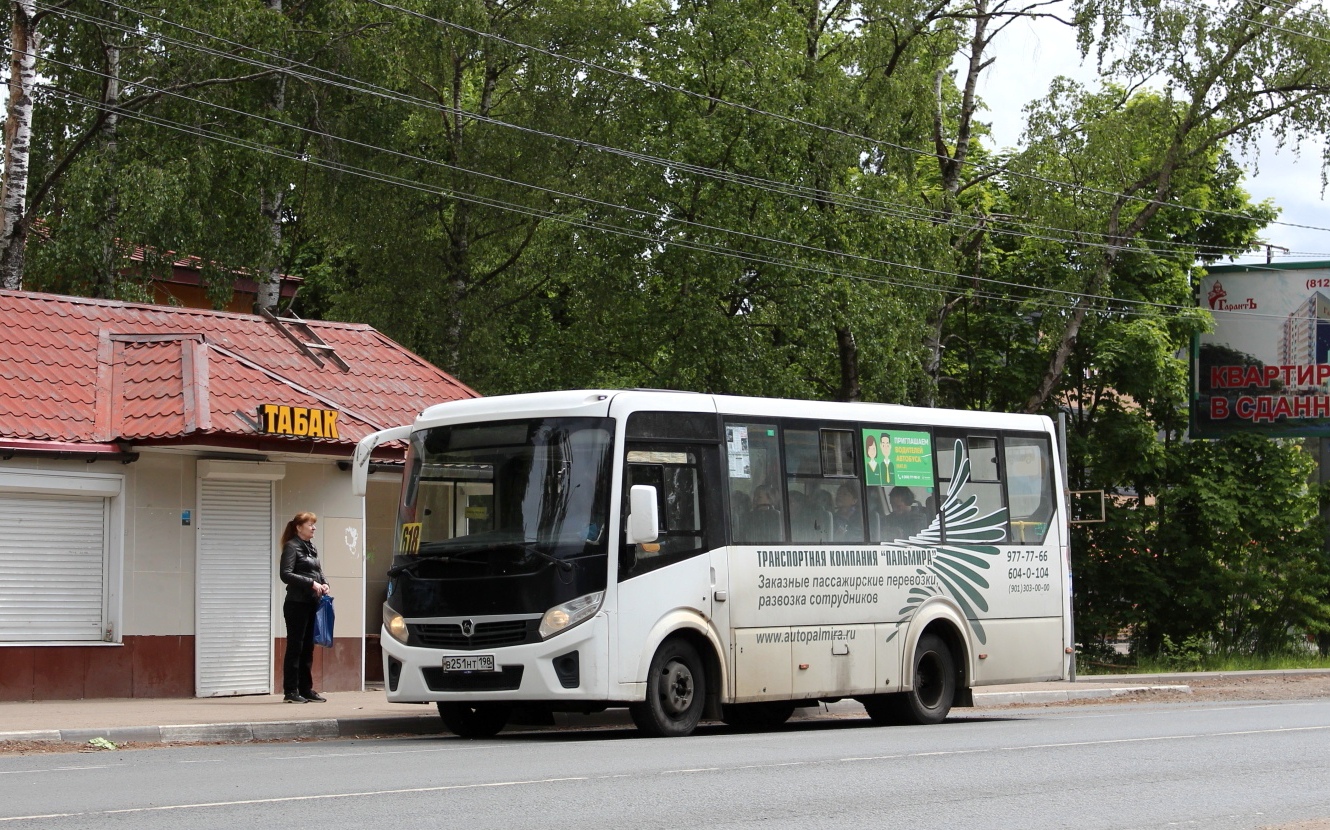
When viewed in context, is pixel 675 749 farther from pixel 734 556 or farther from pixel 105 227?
pixel 105 227

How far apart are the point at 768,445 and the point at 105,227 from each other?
52.8 ft

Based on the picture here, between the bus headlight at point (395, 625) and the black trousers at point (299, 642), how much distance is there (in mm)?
3075

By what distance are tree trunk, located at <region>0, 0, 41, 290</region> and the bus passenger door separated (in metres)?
13.8

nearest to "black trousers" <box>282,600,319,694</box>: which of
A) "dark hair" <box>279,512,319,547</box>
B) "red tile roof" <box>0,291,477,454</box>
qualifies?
"dark hair" <box>279,512,319,547</box>

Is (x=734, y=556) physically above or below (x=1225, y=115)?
below

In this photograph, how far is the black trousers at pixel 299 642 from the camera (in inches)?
718

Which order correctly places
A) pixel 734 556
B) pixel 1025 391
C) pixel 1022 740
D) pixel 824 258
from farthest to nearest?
pixel 1025 391
pixel 824 258
pixel 734 556
pixel 1022 740

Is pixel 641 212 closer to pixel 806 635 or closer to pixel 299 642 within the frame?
pixel 299 642

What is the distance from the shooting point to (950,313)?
4128cm

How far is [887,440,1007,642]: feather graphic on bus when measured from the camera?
57.3 ft

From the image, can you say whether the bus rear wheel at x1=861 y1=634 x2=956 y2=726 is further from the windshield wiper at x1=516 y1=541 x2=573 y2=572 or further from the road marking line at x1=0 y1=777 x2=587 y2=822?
the road marking line at x1=0 y1=777 x2=587 y2=822

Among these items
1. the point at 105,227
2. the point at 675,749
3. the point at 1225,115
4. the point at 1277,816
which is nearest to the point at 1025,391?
the point at 1225,115

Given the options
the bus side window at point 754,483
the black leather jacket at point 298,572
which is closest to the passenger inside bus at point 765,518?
the bus side window at point 754,483

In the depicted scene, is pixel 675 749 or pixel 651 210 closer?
pixel 675 749
